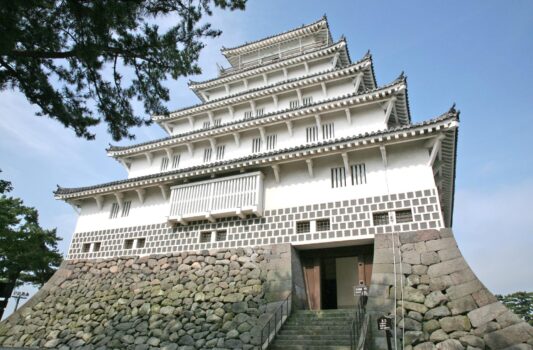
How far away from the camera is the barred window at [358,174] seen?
1385cm

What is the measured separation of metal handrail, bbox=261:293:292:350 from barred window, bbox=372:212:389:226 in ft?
14.0

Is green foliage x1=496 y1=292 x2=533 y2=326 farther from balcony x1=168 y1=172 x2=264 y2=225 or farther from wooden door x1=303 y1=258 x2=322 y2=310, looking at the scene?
balcony x1=168 y1=172 x2=264 y2=225

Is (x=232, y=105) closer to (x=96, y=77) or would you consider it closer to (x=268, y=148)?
(x=268, y=148)

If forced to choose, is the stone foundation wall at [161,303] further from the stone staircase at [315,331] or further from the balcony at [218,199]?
the balcony at [218,199]

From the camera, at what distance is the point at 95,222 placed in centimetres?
1877

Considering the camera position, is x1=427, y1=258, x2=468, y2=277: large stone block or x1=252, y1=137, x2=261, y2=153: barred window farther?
x1=252, y1=137, x2=261, y2=153: barred window

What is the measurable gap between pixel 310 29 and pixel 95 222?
60.9ft

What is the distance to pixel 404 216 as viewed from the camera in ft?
41.3

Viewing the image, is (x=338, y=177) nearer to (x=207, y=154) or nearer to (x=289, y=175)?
(x=289, y=175)

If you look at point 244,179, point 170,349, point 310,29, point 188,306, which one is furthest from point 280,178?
point 310,29

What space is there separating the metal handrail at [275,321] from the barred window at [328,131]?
26.4 feet

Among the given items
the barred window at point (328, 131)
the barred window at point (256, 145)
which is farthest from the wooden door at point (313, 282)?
the barred window at point (256, 145)

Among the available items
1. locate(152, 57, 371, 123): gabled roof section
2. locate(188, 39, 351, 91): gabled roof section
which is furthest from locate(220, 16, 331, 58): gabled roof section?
locate(152, 57, 371, 123): gabled roof section

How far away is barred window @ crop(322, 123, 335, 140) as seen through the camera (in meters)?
16.9
